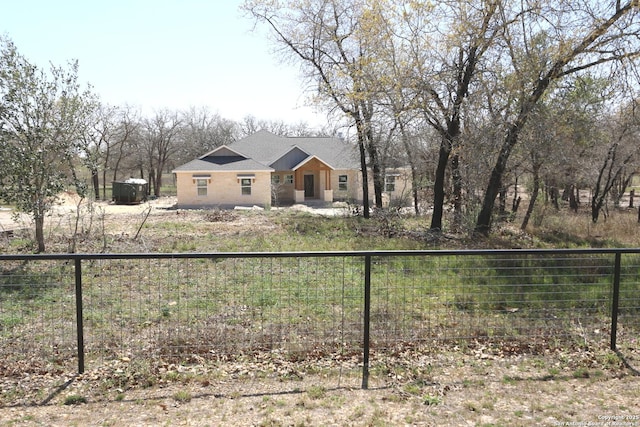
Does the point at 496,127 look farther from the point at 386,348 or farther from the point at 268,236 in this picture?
the point at 386,348

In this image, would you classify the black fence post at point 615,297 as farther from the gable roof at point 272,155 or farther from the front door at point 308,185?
the front door at point 308,185

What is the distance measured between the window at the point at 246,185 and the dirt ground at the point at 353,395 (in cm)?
2560

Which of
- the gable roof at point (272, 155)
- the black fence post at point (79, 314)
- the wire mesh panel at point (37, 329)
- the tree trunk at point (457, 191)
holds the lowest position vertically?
the wire mesh panel at point (37, 329)

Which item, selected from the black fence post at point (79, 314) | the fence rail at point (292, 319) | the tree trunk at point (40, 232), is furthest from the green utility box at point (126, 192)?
the black fence post at point (79, 314)

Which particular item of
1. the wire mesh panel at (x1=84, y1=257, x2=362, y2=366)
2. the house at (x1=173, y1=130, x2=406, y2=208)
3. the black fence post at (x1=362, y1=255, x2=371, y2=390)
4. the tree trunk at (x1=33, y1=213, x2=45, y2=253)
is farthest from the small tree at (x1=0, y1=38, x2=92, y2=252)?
the house at (x1=173, y1=130, x2=406, y2=208)

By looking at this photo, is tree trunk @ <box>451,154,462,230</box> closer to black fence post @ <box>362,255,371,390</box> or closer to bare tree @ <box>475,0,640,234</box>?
bare tree @ <box>475,0,640,234</box>

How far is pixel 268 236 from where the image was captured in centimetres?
1442

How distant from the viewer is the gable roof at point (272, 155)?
29594mm

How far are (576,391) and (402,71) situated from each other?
1152 cm

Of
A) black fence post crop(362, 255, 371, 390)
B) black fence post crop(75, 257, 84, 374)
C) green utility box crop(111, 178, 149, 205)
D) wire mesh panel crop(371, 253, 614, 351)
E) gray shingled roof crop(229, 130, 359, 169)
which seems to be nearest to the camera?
black fence post crop(75, 257, 84, 374)

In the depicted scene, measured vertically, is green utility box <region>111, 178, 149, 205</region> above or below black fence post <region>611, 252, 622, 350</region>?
above

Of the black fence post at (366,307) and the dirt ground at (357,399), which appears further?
the black fence post at (366,307)

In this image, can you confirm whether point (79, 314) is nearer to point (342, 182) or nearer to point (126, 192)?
point (126, 192)

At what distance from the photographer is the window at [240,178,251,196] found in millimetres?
29547
